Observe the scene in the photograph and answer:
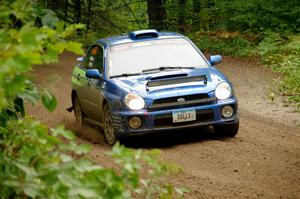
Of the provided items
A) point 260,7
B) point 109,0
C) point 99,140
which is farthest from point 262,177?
point 109,0

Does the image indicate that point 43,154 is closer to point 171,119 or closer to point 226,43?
point 171,119

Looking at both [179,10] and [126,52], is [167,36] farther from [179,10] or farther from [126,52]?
[179,10]

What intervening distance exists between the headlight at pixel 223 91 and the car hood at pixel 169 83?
0.25ft

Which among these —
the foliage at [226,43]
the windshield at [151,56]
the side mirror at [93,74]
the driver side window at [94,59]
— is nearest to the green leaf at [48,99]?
the windshield at [151,56]

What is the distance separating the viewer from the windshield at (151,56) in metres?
11.4

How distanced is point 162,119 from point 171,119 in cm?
13

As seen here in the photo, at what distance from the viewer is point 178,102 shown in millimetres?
A: 10414

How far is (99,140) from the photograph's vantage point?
1171 centimetres

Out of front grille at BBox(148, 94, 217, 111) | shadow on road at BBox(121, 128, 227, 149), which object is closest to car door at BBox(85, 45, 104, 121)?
shadow on road at BBox(121, 128, 227, 149)

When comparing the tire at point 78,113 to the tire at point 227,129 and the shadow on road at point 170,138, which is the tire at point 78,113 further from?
the tire at point 227,129

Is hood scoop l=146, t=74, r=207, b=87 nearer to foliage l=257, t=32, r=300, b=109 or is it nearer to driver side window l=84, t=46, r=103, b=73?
driver side window l=84, t=46, r=103, b=73

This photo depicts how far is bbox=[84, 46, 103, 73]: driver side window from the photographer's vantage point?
12.0 m

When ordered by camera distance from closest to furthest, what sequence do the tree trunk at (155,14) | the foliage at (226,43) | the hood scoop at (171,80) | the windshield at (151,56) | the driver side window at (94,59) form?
the hood scoop at (171,80) → the windshield at (151,56) → the driver side window at (94,59) → the foliage at (226,43) → the tree trunk at (155,14)

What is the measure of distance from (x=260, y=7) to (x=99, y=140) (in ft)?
47.7
